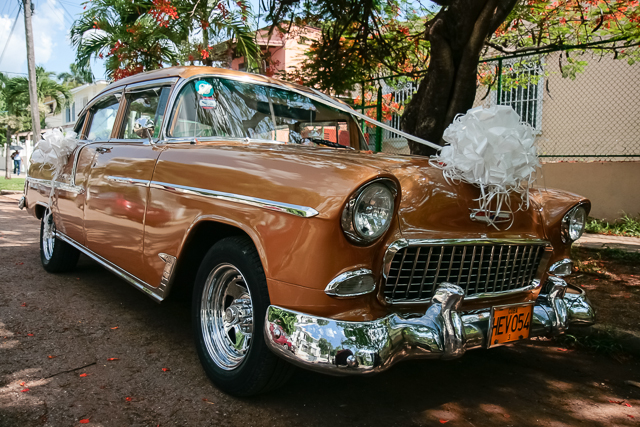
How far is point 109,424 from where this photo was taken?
2.06 metres

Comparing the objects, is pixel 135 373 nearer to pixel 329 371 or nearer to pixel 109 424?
pixel 109 424

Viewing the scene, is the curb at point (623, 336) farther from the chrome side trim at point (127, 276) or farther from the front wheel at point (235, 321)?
the chrome side trim at point (127, 276)

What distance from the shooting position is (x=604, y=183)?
293 inches

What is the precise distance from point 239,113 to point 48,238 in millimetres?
2796

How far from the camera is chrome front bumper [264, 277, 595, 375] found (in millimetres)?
1767

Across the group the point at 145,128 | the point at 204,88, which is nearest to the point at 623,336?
the point at 204,88

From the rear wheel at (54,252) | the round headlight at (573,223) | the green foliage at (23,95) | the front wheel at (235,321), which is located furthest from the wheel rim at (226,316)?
the green foliage at (23,95)

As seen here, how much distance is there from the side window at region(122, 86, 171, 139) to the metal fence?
3.91m

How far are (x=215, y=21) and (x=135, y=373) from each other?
282 inches

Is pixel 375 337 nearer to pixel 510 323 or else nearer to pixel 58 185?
pixel 510 323

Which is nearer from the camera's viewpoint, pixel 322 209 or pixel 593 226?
pixel 322 209

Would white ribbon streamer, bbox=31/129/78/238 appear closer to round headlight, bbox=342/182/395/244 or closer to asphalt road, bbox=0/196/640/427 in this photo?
asphalt road, bbox=0/196/640/427

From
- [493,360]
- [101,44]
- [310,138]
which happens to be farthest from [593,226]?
[101,44]

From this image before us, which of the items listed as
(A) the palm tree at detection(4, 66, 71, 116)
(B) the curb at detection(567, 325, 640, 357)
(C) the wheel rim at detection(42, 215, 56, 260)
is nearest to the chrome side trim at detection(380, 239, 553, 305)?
(B) the curb at detection(567, 325, 640, 357)
